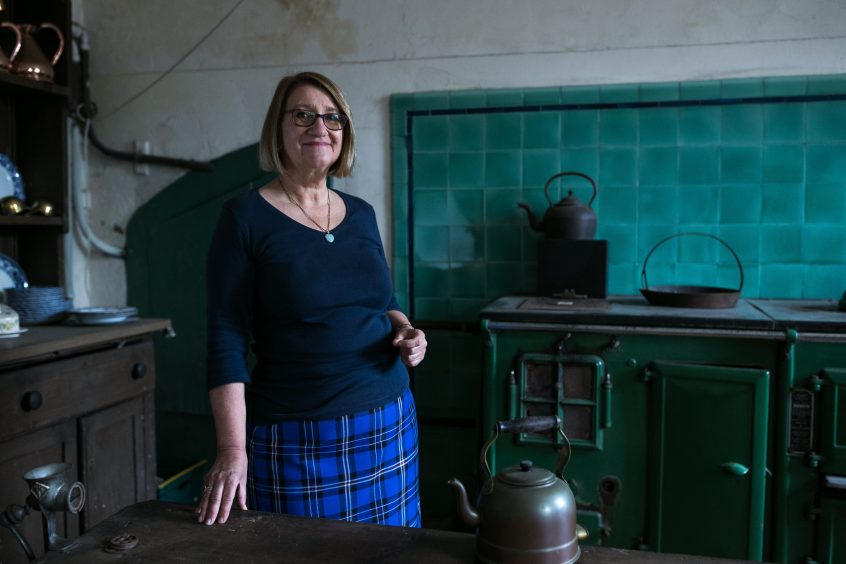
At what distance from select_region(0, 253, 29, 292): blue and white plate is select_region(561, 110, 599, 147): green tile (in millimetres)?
2161

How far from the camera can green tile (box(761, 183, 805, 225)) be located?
2654 mm

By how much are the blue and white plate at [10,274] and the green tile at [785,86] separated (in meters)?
2.87

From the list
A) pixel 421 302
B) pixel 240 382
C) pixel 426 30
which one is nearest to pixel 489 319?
pixel 421 302

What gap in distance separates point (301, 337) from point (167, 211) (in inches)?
78.4

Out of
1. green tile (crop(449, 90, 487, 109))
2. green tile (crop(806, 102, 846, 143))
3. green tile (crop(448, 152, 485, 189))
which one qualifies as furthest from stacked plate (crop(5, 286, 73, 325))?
green tile (crop(806, 102, 846, 143))

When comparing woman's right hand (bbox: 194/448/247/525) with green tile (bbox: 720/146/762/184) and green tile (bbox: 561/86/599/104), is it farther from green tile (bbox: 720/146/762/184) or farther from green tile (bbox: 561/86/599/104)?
green tile (bbox: 720/146/762/184)

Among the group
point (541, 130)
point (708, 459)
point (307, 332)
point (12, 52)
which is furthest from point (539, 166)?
point (12, 52)

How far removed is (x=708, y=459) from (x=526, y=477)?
4.41 feet

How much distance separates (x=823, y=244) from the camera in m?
2.65

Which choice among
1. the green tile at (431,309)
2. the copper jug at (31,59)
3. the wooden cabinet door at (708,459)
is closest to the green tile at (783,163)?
the wooden cabinet door at (708,459)

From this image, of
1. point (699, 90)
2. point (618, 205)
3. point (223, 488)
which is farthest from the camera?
point (618, 205)

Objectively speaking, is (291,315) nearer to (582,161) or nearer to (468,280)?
(468,280)

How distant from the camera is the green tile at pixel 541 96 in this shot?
2805mm

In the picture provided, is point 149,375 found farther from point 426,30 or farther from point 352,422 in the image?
point 426,30
